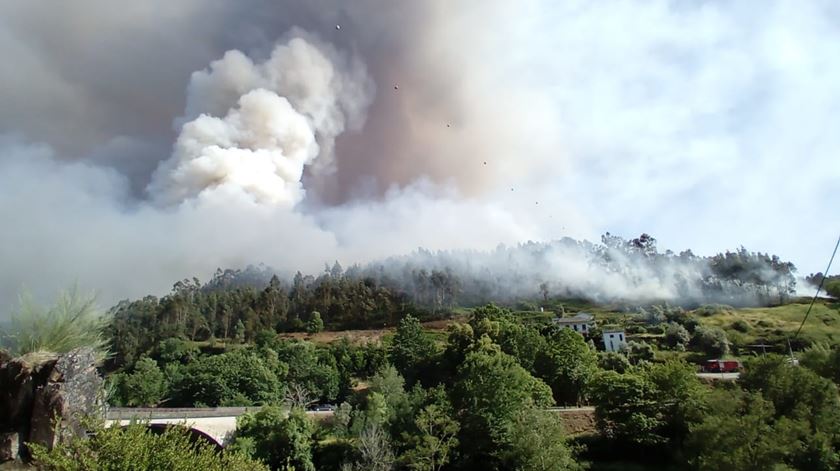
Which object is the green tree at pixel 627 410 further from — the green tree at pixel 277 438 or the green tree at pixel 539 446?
the green tree at pixel 277 438

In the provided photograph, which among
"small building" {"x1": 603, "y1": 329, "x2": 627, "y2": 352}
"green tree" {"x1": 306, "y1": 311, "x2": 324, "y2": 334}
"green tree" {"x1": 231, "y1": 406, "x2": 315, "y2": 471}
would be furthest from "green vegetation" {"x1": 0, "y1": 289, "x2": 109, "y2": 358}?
"green tree" {"x1": 306, "y1": 311, "x2": 324, "y2": 334}

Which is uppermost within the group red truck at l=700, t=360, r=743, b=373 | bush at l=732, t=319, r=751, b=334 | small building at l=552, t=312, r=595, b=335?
small building at l=552, t=312, r=595, b=335

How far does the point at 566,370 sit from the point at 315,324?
233 feet

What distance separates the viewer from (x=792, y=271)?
136250 millimetres

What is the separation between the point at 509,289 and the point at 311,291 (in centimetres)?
5903

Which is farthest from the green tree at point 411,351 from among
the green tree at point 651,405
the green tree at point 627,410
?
the green tree at point 651,405

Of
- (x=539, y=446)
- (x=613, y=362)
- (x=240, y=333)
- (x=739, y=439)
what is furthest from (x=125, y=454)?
(x=240, y=333)

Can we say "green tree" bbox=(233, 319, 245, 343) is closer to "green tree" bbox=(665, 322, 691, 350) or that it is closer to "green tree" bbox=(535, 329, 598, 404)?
"green tree" bbox=(535, 329, 598, 404)

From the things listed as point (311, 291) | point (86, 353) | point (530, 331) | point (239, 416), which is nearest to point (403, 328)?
point (530, 331)

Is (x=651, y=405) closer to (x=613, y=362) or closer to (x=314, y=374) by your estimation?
(x=613, y=362)

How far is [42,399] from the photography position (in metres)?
14.6

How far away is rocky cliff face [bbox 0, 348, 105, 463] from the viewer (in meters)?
14.4

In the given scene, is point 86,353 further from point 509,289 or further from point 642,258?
point 642,258

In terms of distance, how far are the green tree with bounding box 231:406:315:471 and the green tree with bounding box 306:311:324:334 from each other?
71407mm
